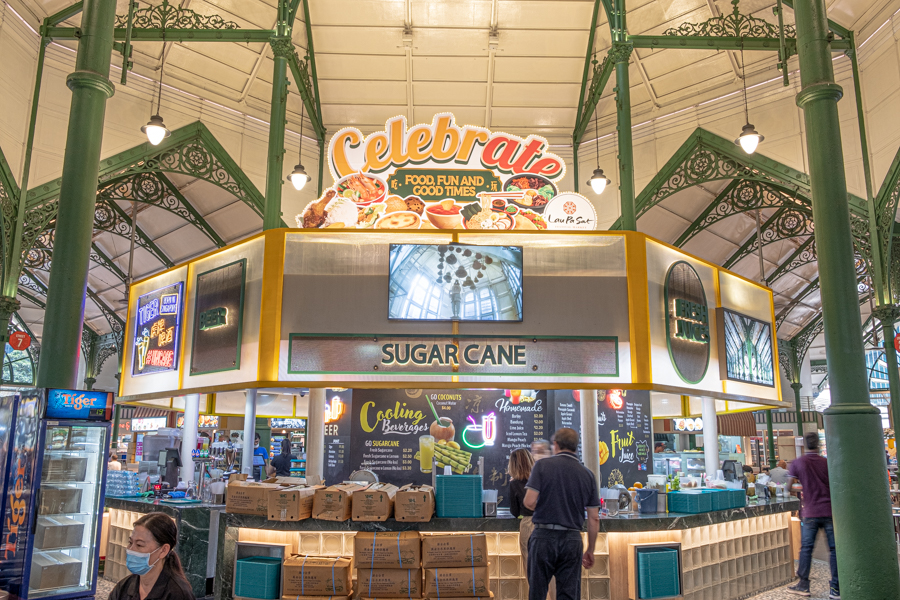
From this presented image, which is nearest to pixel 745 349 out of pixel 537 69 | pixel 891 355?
pixel 891 355


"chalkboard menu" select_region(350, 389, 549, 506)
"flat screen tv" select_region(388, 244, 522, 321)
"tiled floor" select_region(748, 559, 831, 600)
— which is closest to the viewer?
"tiled floor" select_region(748, 559, 831, 600)

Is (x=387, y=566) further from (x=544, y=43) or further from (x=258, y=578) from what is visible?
(x=544, y=43)

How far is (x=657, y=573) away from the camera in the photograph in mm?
6609

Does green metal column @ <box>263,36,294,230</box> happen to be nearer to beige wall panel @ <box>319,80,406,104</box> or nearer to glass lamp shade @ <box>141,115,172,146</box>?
glass lamp shade @ <box>141,115,172,146</box>

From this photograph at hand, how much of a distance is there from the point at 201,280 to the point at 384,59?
6195 mm

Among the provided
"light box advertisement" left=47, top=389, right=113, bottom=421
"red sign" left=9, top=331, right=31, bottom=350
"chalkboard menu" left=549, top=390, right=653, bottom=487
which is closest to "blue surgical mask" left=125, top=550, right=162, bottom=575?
"light box advertisement" left=47, top=389, right=113, bottom=421

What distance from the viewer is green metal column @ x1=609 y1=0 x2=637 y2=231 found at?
873cm

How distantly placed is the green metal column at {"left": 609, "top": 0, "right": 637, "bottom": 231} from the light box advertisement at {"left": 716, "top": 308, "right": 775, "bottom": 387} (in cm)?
195

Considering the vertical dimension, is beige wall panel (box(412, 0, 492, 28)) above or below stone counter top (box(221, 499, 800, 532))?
above

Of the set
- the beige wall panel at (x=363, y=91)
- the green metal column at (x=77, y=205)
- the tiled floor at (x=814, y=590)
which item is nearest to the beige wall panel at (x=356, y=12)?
the beige wall panel at (x=363, y=91)

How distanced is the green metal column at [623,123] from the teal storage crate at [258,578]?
5729mm

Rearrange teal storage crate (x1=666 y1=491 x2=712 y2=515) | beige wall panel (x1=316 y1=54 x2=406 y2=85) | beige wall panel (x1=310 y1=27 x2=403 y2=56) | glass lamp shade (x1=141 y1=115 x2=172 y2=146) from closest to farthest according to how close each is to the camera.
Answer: teal storage crate (x1=666 y1=491 x2=712 y2=515) < glass lamp shade (x1=141 y1=115 x2=172 y2=146) < beige wall panel (x1=310 y1=27 x2=403 y2=56) < beige wall panel (x1=316 y1=54 x2=406 y2=85)

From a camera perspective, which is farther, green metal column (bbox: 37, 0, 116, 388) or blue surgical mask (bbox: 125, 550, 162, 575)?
green metal column (bbox: 37, 0, 116, 388)

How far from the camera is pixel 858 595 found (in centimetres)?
448
